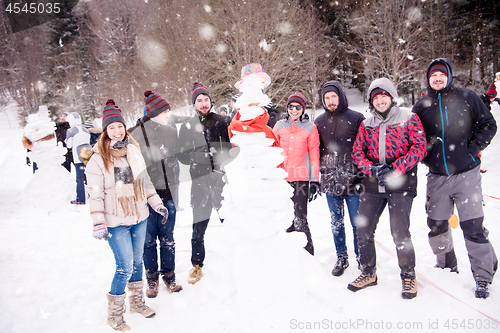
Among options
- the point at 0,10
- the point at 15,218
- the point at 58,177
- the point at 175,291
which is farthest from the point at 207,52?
the point at 0,10

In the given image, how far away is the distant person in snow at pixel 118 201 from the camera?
8.56 feet

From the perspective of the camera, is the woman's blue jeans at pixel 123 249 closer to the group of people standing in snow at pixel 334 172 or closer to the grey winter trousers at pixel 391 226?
the group of people standing in snow at pixel 334 172

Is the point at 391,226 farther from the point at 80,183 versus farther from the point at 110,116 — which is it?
the point at 80,183

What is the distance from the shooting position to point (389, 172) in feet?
9.61

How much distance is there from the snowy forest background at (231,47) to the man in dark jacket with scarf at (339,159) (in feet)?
35.1

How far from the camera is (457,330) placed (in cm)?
243

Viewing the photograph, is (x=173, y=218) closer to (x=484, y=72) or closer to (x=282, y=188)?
(x=282, y=188)

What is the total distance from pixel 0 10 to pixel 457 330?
37.7m

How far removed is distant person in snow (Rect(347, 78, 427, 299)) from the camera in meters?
2.90

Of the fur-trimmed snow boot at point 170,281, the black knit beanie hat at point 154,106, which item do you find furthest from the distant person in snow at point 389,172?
the black knit beanie hat at point 154,106

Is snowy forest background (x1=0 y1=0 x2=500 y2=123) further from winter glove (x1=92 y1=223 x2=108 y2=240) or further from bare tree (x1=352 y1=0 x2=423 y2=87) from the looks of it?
winter glove (x1=92 y1=223 x2=108 y2=240)

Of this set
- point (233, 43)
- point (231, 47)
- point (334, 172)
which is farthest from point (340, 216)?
point (231, 47)

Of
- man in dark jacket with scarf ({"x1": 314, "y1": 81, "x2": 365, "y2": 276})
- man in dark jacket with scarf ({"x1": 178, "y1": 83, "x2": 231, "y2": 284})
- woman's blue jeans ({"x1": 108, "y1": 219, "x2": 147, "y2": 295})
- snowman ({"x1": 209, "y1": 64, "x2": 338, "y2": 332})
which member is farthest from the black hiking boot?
woman's blue jeans ({"x1": 108, "y1": 219, "x2": 147, "y2": 295})

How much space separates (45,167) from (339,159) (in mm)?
8236
